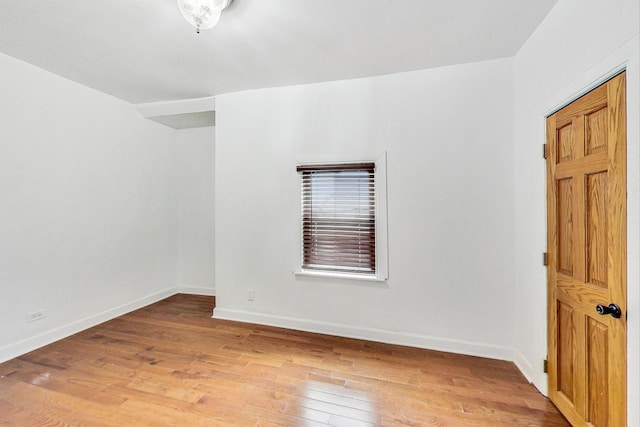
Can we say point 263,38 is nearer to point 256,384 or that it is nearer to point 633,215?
point 633,215

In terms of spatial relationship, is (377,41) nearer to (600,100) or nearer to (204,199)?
(600,100)

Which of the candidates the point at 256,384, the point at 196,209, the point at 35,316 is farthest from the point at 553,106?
the point at 35,316

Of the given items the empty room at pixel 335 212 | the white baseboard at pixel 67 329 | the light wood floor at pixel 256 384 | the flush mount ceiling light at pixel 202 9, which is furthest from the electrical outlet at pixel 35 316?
the flush mount ceiling light at pixel 202 9

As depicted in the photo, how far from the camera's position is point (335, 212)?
9.52ft

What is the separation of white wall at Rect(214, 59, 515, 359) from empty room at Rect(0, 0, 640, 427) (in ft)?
0.07

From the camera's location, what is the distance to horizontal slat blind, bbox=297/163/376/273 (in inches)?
110

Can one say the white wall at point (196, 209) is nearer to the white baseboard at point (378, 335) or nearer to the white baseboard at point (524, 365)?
the white baseboard at point (378, 335)

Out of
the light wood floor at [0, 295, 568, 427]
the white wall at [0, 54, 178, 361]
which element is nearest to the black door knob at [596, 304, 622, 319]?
the light wood floor at [0, 295, 568, 427]

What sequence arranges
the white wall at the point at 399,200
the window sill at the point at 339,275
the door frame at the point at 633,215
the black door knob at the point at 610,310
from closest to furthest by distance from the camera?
the door frame at the point at 633,215 → the black door knob at the point at 610,310 → the white wall at the point at 399,200 → the window sill at the point at 339,275

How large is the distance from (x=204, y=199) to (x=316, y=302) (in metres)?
2.52

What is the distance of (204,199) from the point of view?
428 centimetres

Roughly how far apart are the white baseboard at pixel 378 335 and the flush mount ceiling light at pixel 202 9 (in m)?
2.78

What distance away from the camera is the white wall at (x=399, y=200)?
96.3 inches

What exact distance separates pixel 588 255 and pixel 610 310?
0.34m
